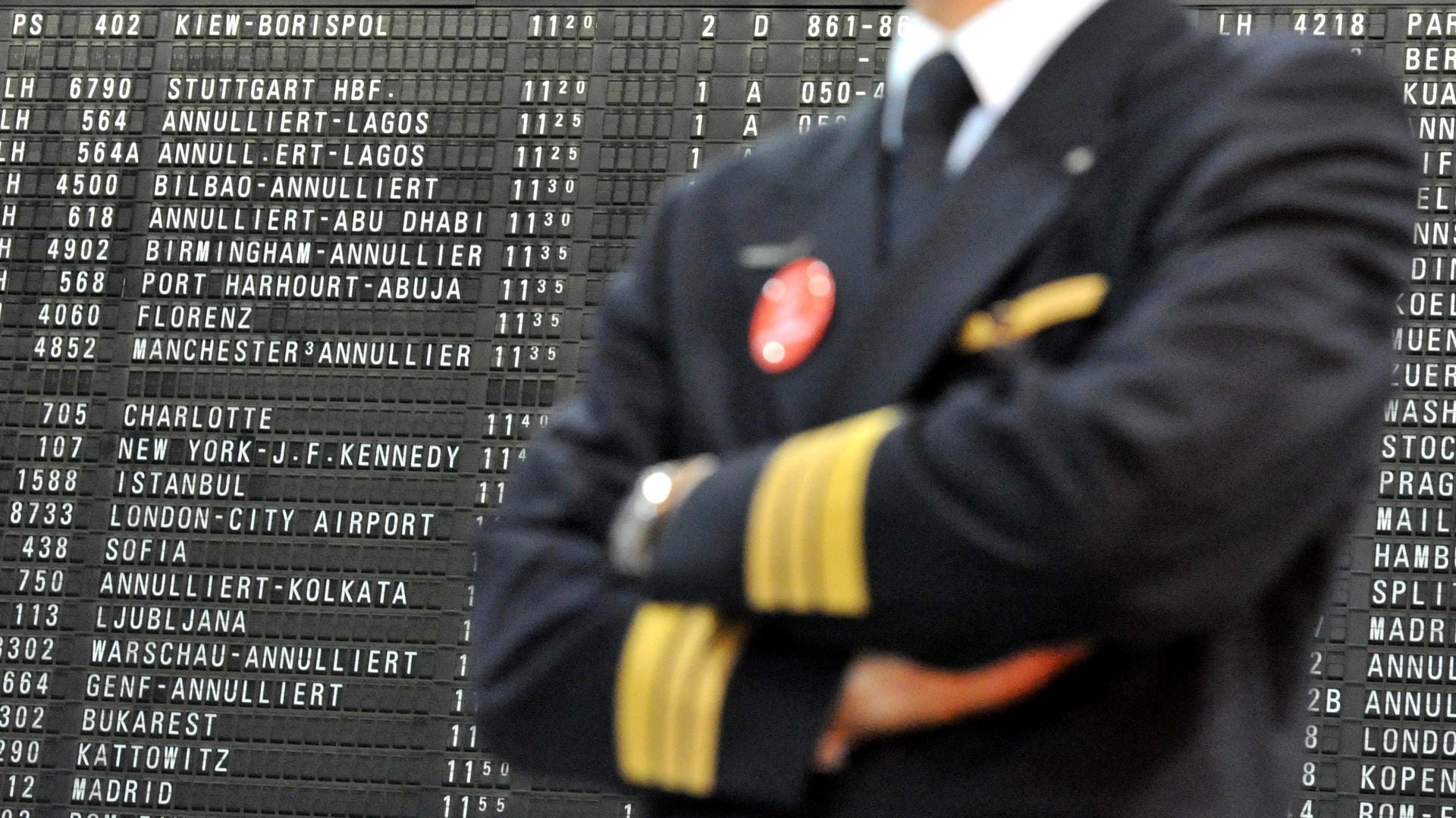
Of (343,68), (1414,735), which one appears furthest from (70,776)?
(1414,735)

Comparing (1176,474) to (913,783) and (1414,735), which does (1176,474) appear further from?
(1414,735)

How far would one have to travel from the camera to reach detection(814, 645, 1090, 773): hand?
2051 mm

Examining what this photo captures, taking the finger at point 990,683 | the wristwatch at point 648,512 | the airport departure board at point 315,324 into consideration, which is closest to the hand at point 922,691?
the finger at point 990,683

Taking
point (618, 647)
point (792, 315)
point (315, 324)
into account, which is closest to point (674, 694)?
point (618, 647)

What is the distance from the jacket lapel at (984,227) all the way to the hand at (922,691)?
292mm

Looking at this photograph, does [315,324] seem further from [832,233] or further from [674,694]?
[674,694]

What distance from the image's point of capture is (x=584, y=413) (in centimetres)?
253

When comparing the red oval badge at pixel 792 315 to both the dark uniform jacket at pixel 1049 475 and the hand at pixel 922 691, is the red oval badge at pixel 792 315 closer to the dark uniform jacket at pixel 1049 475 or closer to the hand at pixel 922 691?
the dark uniform jacket at pixel 1049 475

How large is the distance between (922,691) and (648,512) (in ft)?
1.22

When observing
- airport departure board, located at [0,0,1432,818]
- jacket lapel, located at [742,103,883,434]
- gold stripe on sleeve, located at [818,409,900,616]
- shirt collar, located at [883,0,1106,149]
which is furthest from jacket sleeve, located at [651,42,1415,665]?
airport departure board, located at [0,0,1432,818]

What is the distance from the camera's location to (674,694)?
7.15ft

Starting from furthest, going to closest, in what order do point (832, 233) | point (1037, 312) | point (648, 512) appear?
point (832, 233)
point (648, 512)
point (1037, 312)

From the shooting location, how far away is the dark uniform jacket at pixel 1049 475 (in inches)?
77.4

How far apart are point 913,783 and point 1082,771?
168 millimetres
